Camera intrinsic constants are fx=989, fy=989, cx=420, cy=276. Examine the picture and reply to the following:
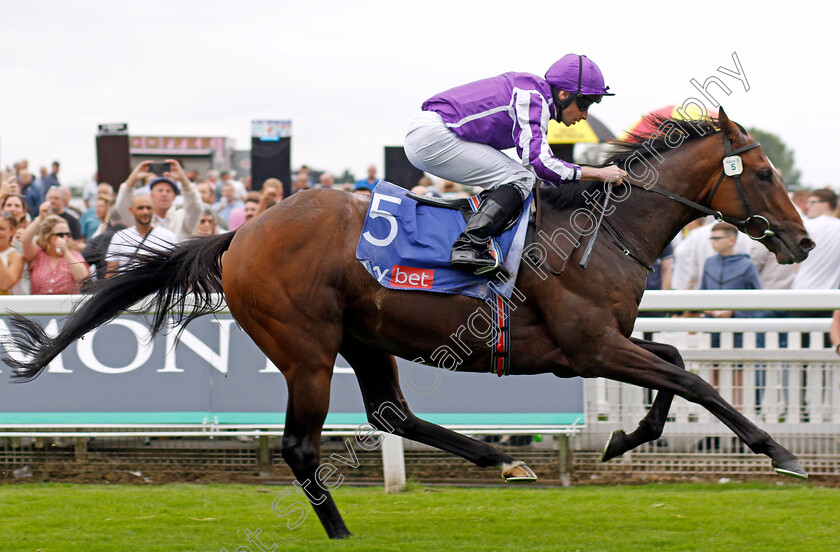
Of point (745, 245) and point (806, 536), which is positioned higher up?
point (745, 245)

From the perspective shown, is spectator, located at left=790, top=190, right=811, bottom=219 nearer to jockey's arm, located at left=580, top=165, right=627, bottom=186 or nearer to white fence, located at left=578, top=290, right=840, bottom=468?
white fence, located at left=578, top=290, right=840, bottom=468

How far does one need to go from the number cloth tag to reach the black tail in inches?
94.9

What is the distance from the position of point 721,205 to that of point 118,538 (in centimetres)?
326

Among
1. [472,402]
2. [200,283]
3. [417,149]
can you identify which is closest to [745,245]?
[472,402]

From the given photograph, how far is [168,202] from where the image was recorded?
8.12 meters

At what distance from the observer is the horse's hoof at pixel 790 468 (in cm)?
414

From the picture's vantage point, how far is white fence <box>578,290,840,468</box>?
5.95 meters

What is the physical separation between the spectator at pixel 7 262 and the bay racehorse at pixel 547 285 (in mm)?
3097

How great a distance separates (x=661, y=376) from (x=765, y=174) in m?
1.07

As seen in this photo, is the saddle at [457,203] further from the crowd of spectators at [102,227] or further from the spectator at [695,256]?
the spectator at [695,256]

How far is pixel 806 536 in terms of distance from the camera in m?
4.60

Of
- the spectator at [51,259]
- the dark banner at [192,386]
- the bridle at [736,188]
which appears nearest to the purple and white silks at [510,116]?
the bridle at [736,188]

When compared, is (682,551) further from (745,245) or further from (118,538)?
(745,245)

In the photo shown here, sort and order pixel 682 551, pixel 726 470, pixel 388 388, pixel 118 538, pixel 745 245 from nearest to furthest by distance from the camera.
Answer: pixel 682 551, pixel 118 538, pixel 388 388, pixel 726 470, pixel 745 245
